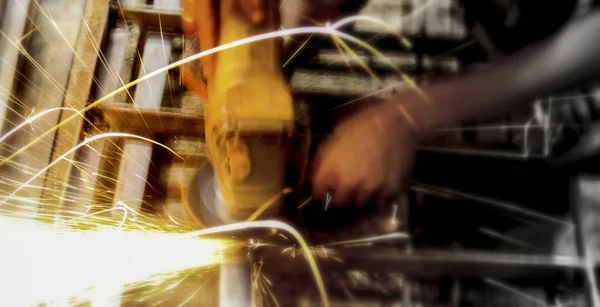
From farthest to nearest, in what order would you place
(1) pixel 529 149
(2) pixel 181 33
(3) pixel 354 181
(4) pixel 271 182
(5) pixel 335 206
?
(2) pixel 181 33, (1) pixel 529 149, (5) pixel 335 206, (3) pixel 354 181, (4) pixel 271 182

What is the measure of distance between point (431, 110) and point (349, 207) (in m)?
0.25

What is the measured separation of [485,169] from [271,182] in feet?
2.22

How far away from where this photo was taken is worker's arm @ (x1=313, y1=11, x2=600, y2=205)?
81cm

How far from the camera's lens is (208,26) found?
33.5 inches

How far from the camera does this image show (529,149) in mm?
1245

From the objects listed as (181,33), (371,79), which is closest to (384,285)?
(371,79)

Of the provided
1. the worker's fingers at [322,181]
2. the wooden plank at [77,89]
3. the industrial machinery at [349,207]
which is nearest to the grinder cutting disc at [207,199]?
the industrial machinery at [349,207]

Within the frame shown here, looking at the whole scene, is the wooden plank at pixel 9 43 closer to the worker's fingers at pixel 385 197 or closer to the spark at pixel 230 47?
the spark at pixel 230 47

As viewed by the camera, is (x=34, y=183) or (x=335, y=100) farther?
(x=335, y=100)

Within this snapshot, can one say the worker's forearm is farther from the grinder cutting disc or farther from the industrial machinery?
the grinder cutting disc

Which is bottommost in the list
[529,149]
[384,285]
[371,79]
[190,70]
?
[384,285]

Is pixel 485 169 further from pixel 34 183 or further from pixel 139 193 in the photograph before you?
pixel 34 183

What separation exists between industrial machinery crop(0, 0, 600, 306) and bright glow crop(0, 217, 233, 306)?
0.09 m

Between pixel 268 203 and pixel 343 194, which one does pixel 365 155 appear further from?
pixel 268 203
